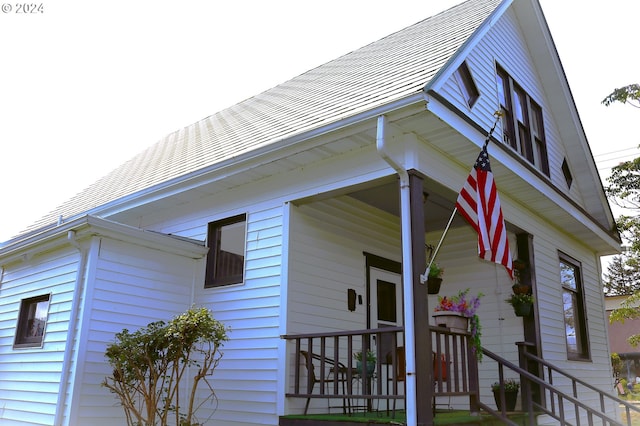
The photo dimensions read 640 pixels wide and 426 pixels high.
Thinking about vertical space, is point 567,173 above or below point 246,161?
above

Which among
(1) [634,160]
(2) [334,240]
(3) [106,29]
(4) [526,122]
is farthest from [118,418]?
(1) [634,160]

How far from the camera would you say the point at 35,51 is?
31.0ft

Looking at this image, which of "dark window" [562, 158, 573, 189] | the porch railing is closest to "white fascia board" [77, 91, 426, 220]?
the porch railing

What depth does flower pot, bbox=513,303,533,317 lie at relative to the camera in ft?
24.7

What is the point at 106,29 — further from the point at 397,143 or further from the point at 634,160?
the point at 634,160

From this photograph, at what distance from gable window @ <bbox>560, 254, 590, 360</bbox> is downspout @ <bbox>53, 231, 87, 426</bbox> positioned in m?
7.60

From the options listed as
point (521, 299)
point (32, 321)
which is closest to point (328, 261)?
point (521, 299)

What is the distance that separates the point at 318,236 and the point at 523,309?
3.10 m

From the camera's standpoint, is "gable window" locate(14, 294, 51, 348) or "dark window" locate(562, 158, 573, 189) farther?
"dark window" locate(562, 158, 573, 189)

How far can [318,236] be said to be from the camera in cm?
704

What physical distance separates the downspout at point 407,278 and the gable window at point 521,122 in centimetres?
314

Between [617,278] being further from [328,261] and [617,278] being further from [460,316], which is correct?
[460,316]

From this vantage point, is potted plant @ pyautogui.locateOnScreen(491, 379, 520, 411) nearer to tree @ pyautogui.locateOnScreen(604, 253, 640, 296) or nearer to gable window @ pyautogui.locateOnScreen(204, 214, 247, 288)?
gable window @ pyautogui.locateOnScreen(204, 214, 247, 288)

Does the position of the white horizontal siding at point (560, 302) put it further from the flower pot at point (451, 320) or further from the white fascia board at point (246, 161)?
the white fascia board at point (246, 161)
